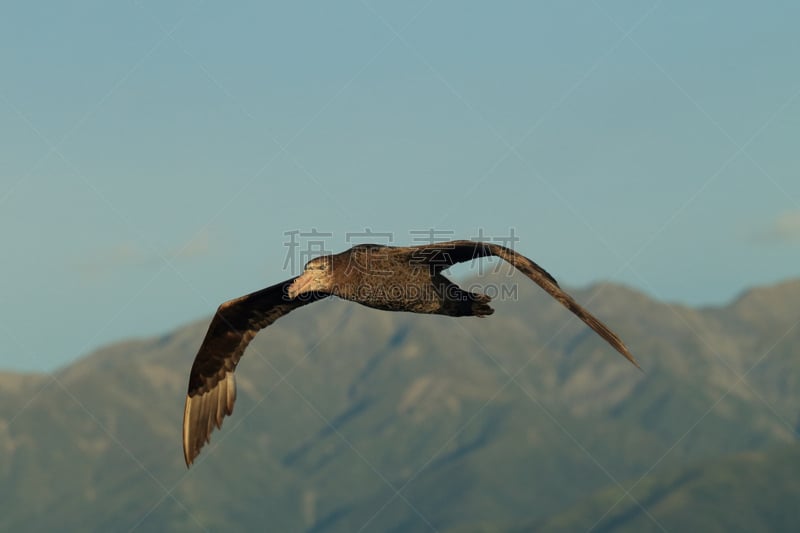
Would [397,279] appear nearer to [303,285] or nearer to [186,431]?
[303,285]

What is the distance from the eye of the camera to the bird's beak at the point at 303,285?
2153 cm

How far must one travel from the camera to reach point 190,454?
2578 cm

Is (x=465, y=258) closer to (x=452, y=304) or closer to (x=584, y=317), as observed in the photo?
(x=452, y=304)

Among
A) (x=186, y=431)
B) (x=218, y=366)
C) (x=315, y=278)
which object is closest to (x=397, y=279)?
(x=315, y=278)

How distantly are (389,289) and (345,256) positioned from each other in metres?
1.11

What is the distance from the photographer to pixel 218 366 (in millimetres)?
26625

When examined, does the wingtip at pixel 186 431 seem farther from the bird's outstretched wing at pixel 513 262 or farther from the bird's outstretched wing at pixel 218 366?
the bird's outstretched wing at pixel 513 262

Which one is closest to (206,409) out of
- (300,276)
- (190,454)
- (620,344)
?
(190,454)

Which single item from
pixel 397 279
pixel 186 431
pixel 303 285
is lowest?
pixel 186 431

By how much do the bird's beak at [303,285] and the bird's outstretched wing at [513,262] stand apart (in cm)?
212

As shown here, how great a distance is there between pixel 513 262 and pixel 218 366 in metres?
11.5

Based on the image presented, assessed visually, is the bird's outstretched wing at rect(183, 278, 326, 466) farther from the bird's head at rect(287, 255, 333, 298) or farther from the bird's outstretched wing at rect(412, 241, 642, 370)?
the bird's outstretched wing at rect(412, 241, 642, 370)

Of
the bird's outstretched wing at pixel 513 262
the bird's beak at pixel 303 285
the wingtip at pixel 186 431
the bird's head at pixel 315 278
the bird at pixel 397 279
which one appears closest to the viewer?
the bird's outstretched wing at pixel 513 262

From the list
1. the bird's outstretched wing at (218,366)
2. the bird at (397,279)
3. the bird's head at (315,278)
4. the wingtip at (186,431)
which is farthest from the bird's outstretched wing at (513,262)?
the wingtip at (186,431)
